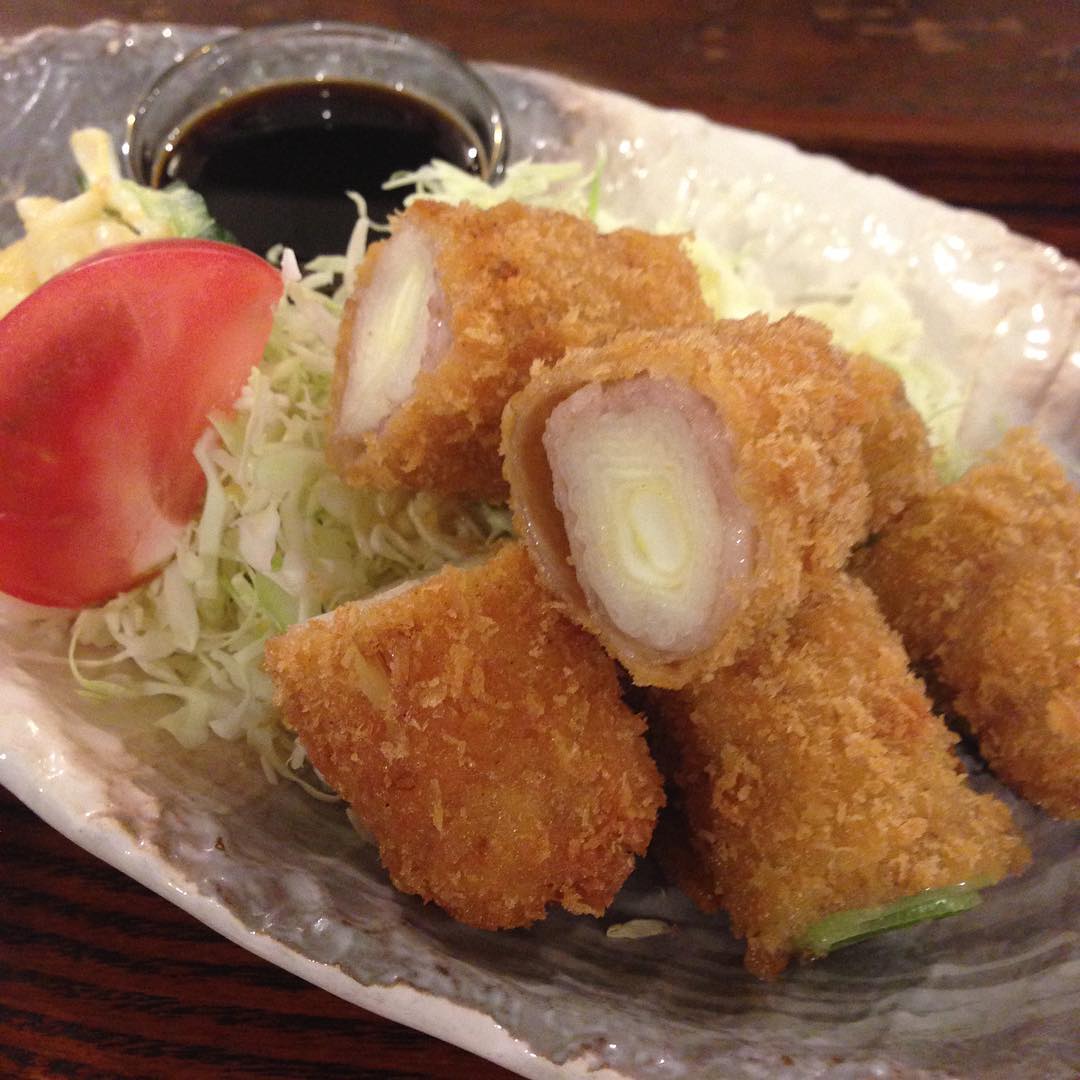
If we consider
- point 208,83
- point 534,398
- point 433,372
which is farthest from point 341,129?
point 534,398

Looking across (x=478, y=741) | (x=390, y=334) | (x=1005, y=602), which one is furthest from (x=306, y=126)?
(x=1005, y=602)

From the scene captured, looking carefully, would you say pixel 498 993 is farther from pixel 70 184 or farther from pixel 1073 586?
pixel 70 184

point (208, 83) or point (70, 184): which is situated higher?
point (208, 83)

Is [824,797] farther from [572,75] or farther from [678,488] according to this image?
[572,75]

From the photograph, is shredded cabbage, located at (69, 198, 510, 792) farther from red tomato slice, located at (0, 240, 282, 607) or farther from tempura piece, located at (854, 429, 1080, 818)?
tempura piece, located at (854, 429, 1080, 818)

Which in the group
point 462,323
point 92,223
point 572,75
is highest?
point 462,323

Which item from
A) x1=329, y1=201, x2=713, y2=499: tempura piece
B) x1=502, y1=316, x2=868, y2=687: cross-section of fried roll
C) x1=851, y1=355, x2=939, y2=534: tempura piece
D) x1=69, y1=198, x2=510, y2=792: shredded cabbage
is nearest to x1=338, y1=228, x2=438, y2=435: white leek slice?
x1=329, y1=201, x2=713, y2=499: tempura piece
